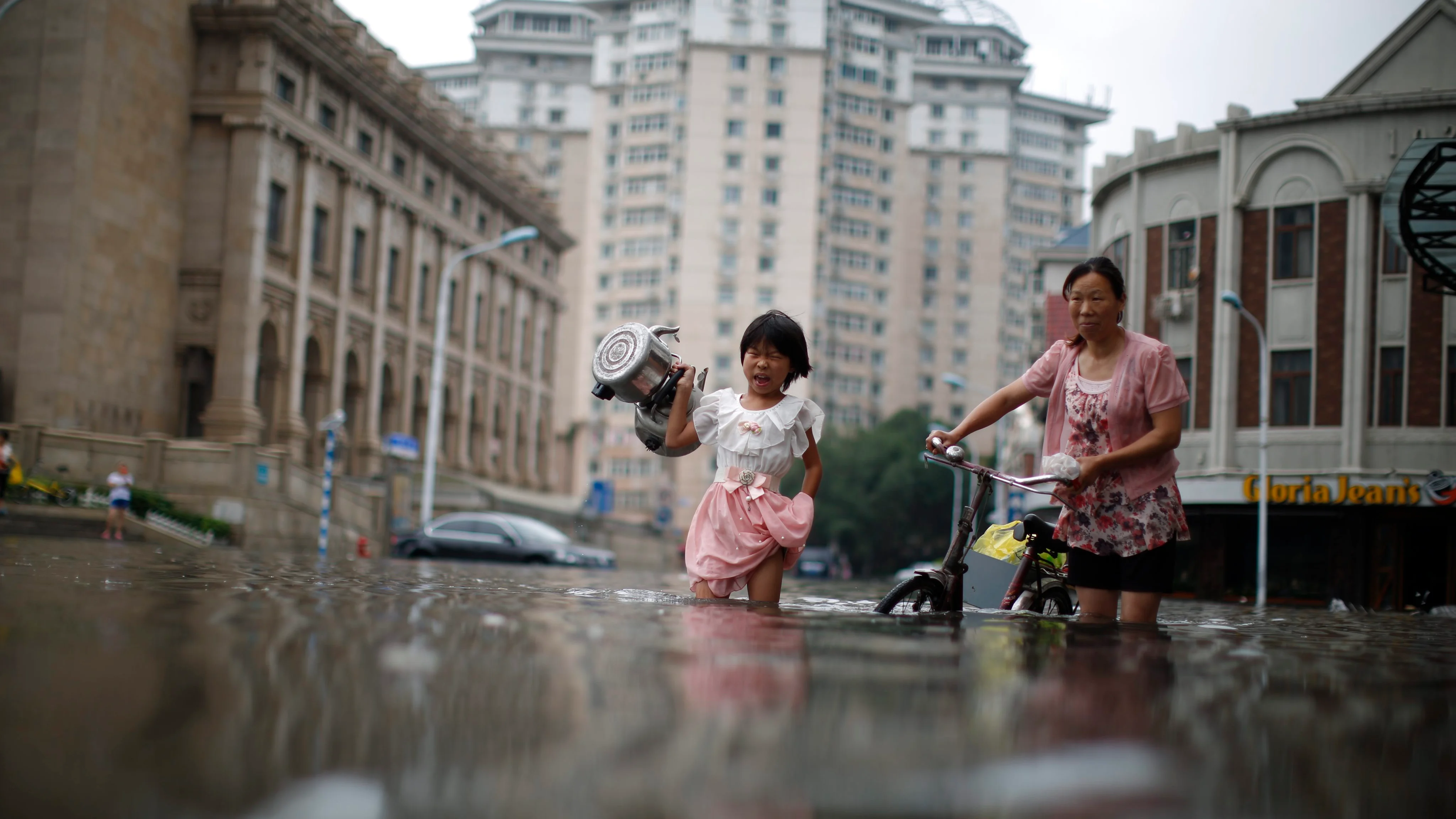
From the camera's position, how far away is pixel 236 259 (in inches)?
1694

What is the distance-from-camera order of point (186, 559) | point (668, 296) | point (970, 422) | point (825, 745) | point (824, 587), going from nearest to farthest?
point (825, 745), point (970, 422), point (186, 559), point (824, 587), point (668, 296)

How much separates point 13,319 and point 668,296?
67.2 m

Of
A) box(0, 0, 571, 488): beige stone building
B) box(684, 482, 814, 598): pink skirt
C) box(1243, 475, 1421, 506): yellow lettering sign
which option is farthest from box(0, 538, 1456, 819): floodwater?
box(0, 0, 571, 488): beige stone building

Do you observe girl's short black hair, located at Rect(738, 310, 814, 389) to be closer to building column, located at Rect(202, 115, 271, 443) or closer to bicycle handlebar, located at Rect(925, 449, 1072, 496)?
bicycle handlebar, located at Rect(925, 449, 1072, 496)

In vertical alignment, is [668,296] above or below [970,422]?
above

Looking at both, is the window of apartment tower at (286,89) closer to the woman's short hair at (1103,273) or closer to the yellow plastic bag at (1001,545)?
the yellow plastic bag at (1001,545)

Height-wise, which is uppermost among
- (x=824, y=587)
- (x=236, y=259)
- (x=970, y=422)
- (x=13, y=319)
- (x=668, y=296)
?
(x=668, y=296)

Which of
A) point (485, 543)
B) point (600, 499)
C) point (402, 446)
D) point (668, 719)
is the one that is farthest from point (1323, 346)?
point (600, 499)

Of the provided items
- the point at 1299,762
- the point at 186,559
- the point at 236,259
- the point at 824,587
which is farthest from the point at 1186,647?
the point at 236,259

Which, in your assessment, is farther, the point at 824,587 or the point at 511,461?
the point at 511,461

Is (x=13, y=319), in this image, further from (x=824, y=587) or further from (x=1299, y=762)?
(x=1299, y=762)

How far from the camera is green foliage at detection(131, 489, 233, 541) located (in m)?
29.9

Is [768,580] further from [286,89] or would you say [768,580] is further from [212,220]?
[286,89]

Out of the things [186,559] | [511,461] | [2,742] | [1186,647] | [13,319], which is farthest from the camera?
[511,461]
